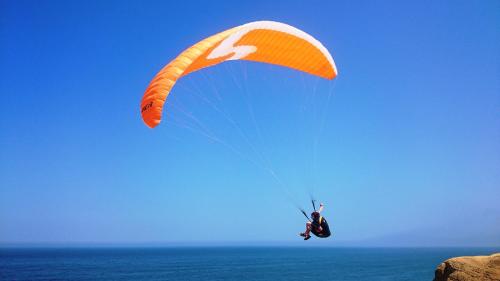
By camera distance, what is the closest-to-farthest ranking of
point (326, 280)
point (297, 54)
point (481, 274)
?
point (481, 274), point (297, 54), point (326, 280)

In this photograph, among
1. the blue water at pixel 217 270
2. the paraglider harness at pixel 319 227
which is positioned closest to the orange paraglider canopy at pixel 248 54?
the paraglider harness at pixel 319 227

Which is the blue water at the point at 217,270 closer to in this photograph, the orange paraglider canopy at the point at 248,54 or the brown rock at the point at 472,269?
the orange paraglider canopy at the point at 248,54

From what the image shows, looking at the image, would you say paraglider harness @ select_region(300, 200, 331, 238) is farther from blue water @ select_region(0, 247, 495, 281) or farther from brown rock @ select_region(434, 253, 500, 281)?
blue water @ select_region(0, 247, 495, 281)

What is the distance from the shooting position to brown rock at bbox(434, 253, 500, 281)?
8.20m

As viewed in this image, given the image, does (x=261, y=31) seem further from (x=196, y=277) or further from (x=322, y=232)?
(x=196, y=277)

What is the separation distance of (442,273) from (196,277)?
5278 cm

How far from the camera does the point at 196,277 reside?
57625 mm

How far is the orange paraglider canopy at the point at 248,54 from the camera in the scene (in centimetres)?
863

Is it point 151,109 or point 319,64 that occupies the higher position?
point 319,64

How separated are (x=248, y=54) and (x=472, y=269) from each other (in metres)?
7.47

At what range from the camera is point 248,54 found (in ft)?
37.0

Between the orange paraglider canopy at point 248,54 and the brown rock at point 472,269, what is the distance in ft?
19.5

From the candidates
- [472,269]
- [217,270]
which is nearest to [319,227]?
[472,269]

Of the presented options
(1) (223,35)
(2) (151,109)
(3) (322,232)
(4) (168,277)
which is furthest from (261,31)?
(4) (168,277)
